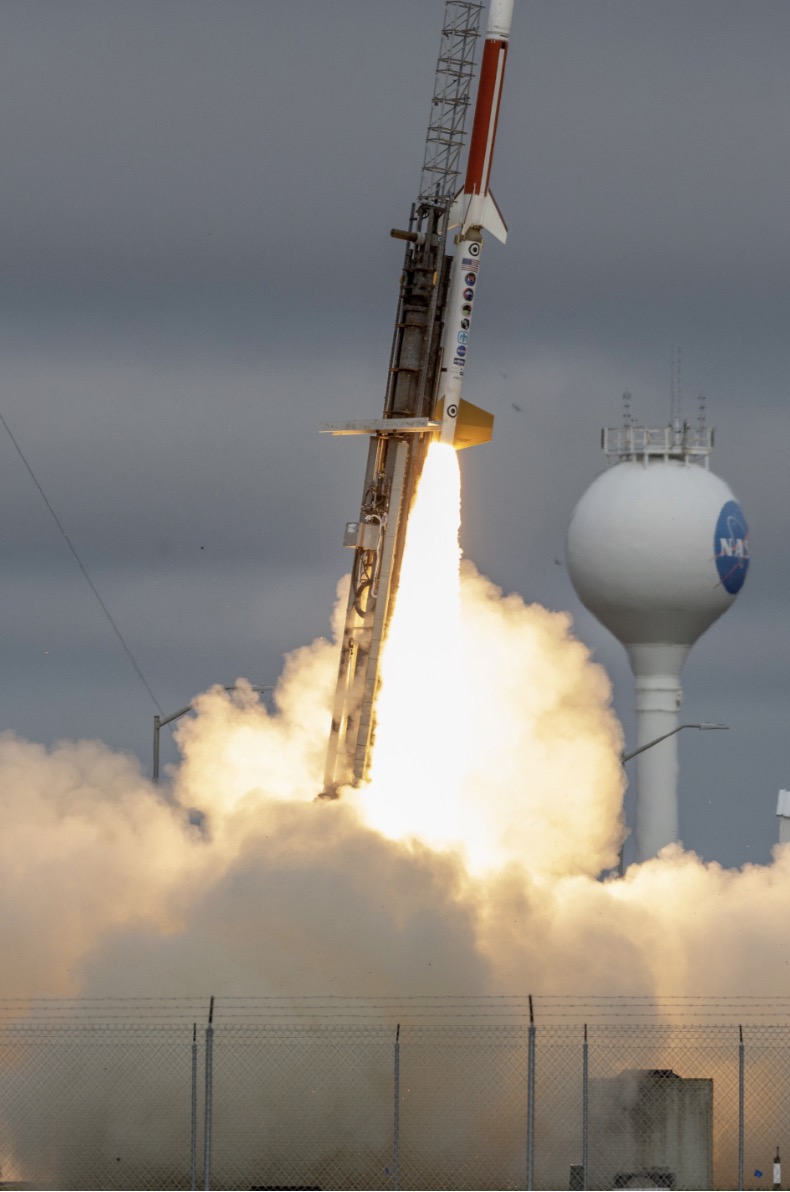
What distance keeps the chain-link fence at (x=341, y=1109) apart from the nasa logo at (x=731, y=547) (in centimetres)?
1888

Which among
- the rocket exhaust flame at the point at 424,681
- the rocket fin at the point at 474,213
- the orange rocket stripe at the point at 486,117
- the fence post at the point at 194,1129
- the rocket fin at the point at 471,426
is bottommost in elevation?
the fence post at the point at 194,1129

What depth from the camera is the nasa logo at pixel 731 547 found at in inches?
2384

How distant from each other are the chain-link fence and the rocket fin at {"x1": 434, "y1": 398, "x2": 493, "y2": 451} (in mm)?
10626

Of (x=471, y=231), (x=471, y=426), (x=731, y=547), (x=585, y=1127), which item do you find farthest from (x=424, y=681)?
(x=731, y=547)

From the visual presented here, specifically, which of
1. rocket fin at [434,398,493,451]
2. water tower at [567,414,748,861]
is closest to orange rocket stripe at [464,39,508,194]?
rocket fin at [434,398,493,451]

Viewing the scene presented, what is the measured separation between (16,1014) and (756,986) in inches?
471

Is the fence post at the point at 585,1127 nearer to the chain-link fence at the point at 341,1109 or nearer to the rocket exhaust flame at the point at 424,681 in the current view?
the chain-link fence at the point at 341,1109

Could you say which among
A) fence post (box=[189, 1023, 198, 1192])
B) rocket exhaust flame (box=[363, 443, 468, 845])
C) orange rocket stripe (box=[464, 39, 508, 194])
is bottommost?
fence post (box=[189, 1023, 198, 1192])

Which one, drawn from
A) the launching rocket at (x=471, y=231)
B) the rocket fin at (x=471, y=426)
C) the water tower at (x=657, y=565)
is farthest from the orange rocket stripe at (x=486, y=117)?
the water tower at (x=657, y=565)

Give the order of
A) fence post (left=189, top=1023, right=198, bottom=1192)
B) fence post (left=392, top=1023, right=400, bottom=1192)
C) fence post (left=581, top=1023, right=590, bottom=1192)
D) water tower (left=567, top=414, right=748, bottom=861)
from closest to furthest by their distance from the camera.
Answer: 1. fence post (left=189, top=1023, right=198, bottom=1192)
2. fence post (left=392, top=1023, right=400, bottom=1192)
3. fence post (left=581, top=1023, right=590, bottom=1192)
4. water tower (left=567, top=414, right=748, bottom=861)

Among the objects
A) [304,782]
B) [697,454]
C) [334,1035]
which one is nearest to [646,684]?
[697,454]

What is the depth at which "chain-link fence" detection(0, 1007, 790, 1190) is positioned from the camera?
135 feet

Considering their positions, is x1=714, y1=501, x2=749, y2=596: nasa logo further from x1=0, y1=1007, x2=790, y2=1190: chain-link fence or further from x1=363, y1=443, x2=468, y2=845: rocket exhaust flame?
x1=0, y1=1007, x2=790, y2=1190: chain-link fence

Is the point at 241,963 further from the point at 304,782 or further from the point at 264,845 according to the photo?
the point at 304,782
